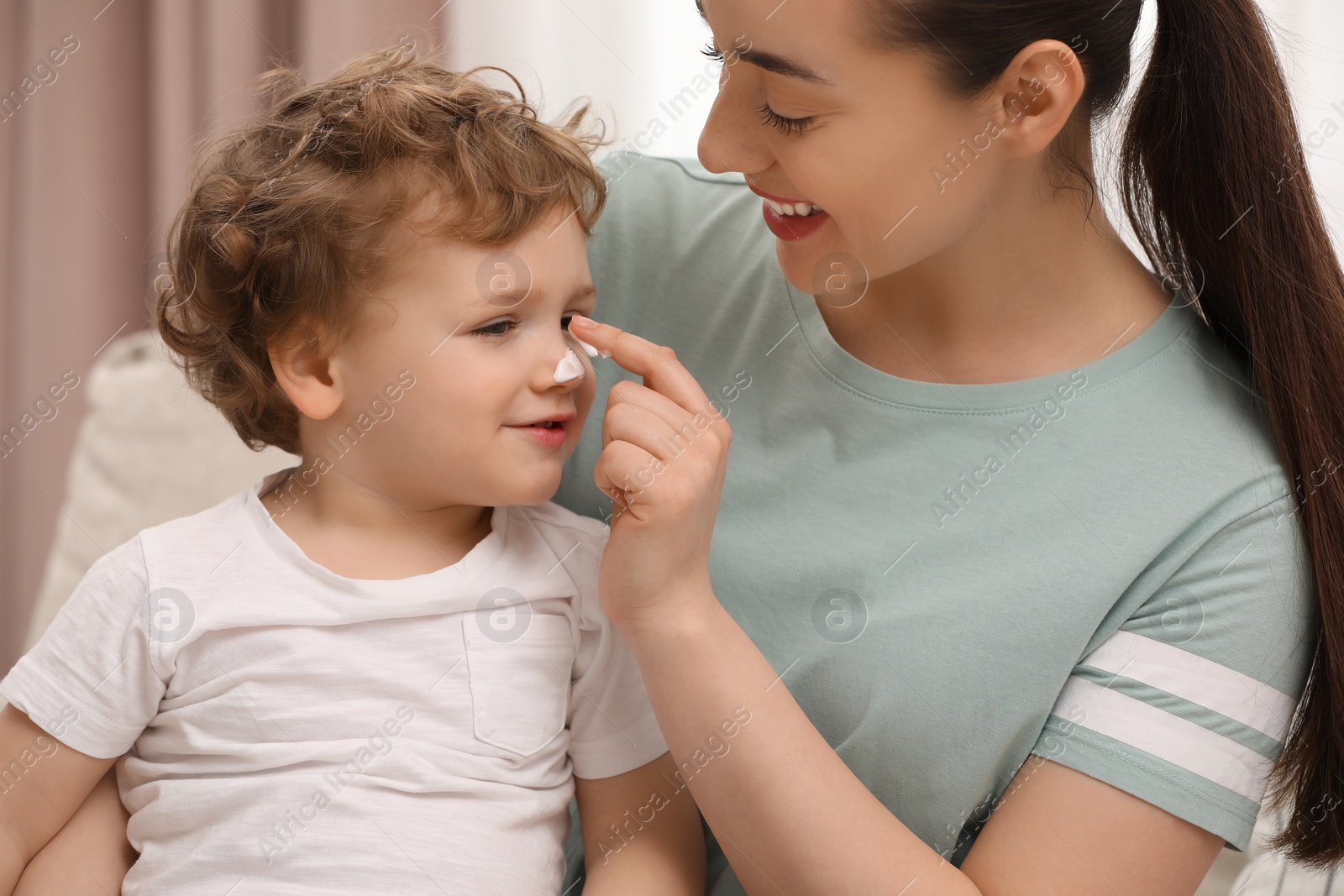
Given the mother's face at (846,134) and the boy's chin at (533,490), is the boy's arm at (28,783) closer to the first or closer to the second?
the boy's chin at (533,490)

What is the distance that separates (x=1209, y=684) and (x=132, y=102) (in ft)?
7.18

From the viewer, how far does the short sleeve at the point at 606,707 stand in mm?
993

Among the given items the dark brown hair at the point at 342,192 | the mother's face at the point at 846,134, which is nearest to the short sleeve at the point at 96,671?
the dark brown hair at the point at 342,192

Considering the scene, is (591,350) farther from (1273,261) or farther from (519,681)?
(1273,261)

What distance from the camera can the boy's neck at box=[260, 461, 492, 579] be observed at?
98cm

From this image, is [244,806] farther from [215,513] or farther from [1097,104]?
[1097,104]

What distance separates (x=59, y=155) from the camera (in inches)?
84.1

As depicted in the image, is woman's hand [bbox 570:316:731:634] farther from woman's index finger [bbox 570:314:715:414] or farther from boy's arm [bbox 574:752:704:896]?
boy's arm [bbox 574:752:704:896]

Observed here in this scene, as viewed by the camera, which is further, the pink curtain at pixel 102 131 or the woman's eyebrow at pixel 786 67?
the pink curtain at pixel 102 131

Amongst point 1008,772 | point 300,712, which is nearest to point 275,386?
point 300,712

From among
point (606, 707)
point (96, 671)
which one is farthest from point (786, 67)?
point (96, 671)

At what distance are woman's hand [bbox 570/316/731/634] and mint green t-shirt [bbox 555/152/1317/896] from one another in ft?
0.57

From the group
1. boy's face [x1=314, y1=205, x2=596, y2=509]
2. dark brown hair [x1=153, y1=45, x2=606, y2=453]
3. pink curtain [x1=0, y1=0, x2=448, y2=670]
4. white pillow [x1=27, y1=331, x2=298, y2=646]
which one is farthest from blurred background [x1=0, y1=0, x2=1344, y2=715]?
boy's face [x1=314, y1=205, x2=596, y2=509]

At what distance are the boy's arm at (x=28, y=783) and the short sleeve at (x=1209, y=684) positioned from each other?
819 mm
